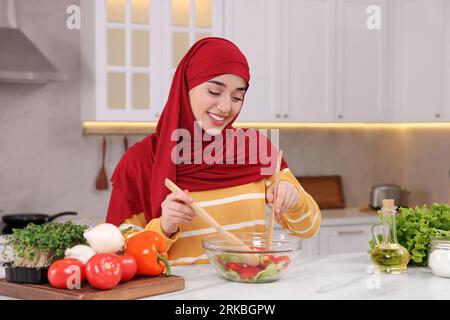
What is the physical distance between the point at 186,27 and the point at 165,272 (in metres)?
2.73

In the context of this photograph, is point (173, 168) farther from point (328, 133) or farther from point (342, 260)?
point (328, 133)

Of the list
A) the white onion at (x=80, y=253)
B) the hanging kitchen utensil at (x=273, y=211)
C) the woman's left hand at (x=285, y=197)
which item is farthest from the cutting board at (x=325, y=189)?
the white onion at (x=80, y=253)

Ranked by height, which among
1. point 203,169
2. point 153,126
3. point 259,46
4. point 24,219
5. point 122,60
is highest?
point 259,46

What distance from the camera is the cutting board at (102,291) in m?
1.58

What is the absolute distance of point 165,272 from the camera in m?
1.78

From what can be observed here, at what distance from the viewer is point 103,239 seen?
1.74 metres

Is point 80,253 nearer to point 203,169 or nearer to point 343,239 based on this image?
point 203,169

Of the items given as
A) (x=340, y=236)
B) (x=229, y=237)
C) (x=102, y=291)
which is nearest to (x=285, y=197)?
(x=229, y=237)

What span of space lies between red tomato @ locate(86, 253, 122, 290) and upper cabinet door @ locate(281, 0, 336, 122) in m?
2.97

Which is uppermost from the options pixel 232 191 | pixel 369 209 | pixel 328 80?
pixel 328 80

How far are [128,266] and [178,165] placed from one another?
0.68m

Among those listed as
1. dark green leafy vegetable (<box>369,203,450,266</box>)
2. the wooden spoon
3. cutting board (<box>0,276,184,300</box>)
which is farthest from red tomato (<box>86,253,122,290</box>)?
dark green leafy vegetable (<box>369,203,450,266</box>)

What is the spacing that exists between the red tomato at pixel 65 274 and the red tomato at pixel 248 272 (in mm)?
415
